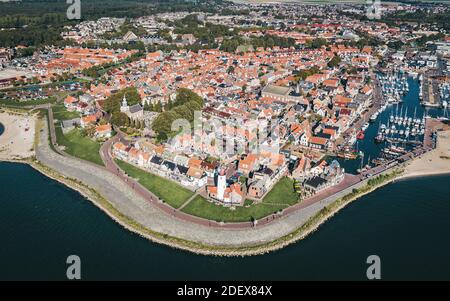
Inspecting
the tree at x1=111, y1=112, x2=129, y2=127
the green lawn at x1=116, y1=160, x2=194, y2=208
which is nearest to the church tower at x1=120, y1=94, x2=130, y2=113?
the tree at x1=111, y1=112, x2=129, y2=127

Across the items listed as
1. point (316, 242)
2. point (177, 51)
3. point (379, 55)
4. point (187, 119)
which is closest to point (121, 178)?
point (187, 119)

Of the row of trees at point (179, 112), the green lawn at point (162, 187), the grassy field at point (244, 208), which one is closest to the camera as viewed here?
the grassy field at point (244, 208)

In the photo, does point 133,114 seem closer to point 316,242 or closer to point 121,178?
point 121,178

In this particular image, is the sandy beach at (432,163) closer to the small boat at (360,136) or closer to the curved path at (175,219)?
the small boat at (360,136)

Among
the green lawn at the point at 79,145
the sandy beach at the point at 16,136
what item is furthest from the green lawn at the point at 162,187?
the sandy beach at the point at 16,136

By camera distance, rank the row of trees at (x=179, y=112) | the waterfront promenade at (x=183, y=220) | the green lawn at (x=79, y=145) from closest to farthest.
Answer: the waterfront promenade at (x=183, y=220)
the green lawn at (x=79, y=145)
the row of trees at (x=179, y=112)

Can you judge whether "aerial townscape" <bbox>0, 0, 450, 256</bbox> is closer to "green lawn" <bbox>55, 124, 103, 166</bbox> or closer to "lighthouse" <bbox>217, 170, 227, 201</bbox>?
"lighthouse" <bbox>217, 170, 227, 201</bbox>

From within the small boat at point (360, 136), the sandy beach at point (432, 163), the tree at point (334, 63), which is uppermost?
the tree at point (334, 63)
